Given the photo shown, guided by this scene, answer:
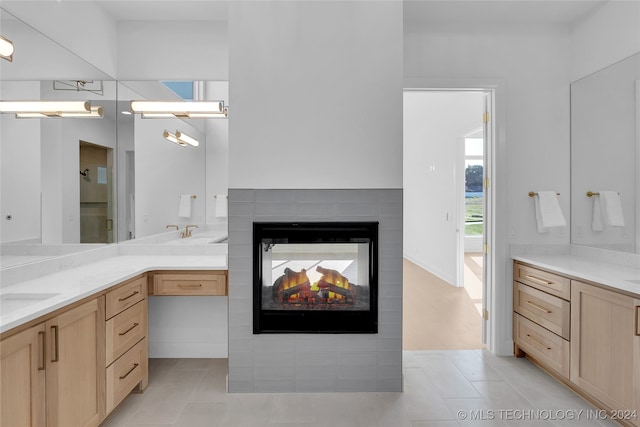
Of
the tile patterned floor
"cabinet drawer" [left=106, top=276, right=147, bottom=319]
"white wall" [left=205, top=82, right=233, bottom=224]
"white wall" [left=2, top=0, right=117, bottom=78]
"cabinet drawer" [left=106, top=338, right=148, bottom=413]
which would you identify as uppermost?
"white wall" [left=2, top=0, right=117, bottom=78]

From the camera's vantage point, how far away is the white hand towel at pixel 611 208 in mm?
2750

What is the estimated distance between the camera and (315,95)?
2557mm

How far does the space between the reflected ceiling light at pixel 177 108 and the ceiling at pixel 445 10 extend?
0.73 meters

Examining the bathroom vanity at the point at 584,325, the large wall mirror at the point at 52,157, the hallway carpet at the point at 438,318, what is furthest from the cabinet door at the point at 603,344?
the large wall mirror at the point at 52,157

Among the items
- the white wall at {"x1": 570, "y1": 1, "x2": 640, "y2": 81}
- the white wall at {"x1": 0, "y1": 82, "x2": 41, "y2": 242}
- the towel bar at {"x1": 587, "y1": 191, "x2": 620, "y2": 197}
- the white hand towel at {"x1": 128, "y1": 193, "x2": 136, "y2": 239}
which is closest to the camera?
the white wall at {"x1": 0, "y1": 82, "x2": 41, "y2": 242}

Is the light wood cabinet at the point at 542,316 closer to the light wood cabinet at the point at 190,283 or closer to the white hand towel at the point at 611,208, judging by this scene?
the white hand towel at the point at 611,208

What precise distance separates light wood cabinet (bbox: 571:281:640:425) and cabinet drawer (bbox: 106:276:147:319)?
298cm

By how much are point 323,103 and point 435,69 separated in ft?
4.14

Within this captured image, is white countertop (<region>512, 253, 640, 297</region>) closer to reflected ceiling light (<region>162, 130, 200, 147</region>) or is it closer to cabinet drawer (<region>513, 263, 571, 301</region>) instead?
cabinet drawer (<region>513, 263, 571, 301</region>)

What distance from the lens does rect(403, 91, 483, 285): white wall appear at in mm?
5504

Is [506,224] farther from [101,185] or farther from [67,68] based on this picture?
[67,68]

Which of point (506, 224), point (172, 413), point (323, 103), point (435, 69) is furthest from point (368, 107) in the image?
point (172, 413)

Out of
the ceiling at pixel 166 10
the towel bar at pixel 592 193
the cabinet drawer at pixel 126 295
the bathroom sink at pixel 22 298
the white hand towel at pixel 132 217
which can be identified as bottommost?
the cabinet drawer at pixel 126 295

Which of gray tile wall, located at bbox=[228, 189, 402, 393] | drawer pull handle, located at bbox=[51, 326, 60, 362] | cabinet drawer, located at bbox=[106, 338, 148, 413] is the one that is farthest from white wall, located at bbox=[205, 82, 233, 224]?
drawer pull handle, located at bbox=[51, 326, 60, 362]
